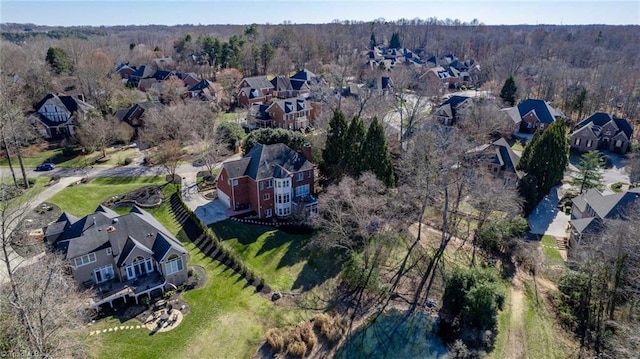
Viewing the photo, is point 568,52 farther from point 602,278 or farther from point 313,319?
point 313,319

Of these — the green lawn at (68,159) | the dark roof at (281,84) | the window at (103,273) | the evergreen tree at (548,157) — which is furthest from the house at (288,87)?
the window at (103,273)

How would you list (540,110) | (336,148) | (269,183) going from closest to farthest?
(269,183) < (336,148) < (540,110)

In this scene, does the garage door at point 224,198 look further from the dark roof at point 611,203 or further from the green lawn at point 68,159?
the dark roof at point 611,203

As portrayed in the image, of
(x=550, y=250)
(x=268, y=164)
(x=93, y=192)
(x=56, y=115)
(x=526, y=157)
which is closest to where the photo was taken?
(x=550, y=250)

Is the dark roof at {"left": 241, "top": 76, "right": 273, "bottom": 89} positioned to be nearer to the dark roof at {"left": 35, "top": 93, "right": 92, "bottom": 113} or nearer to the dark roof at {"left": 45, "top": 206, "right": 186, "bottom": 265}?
the dark roof at {"left": 35, "top": 93, "right": 92, "bottom": 113}

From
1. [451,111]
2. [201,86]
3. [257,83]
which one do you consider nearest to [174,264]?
[451,111]

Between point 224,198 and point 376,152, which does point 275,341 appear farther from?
point 376,152
